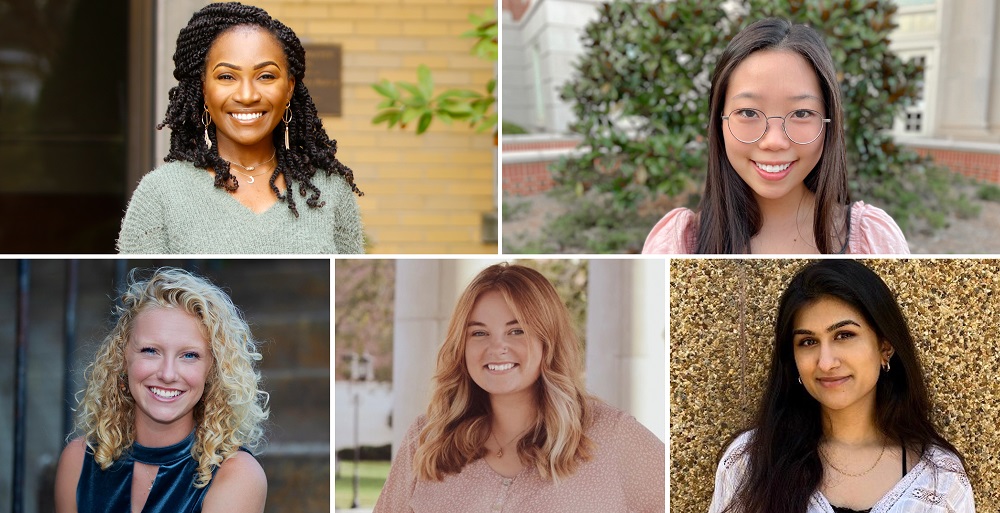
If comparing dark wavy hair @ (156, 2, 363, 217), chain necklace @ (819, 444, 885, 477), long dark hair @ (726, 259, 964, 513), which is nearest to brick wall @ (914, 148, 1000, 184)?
long dark hair @ (726, 259, 964, 513)

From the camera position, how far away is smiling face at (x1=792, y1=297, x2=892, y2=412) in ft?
6.21

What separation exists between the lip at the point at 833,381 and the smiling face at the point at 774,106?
0.40 m

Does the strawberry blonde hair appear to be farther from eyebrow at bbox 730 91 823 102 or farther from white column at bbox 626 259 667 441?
eyebrow at bbox 730 91 823 102

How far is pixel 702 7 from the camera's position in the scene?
4.63 metres

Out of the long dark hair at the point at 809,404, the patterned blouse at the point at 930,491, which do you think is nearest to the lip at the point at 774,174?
the long dark hair at the point at 809,404

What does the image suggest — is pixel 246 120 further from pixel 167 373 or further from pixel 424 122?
pixel 424 122

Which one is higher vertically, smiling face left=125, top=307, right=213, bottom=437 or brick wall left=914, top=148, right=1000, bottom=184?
brick wall left=914, top=148, right=1000, bottom=184

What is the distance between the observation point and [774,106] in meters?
1.71

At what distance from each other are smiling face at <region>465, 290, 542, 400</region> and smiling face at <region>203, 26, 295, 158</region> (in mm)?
549

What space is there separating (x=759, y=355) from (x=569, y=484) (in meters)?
0.49

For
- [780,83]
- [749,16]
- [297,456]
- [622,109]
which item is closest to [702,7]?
[749,16]

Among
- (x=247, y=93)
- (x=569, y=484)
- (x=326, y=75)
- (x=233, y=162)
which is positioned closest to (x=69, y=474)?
(x=233, y=162)

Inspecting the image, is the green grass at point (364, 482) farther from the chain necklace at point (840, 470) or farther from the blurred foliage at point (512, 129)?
the blurred foliage at point (512, 129)

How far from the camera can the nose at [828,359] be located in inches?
74.2
